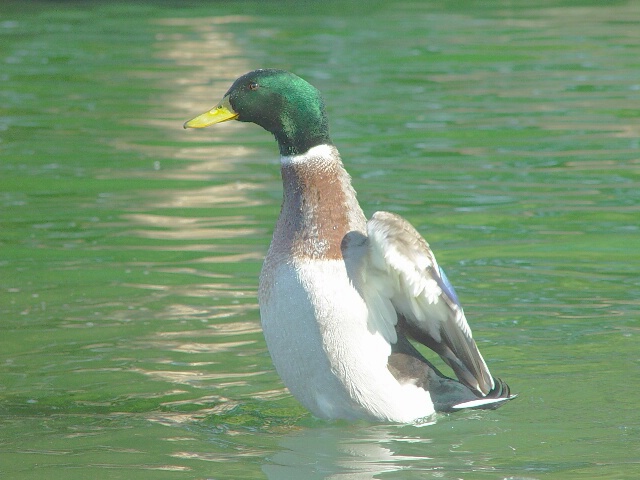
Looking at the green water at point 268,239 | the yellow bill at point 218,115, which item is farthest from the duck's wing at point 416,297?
the yellow bill at point 218,115

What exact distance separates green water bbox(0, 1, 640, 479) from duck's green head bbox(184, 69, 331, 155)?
4.65ft

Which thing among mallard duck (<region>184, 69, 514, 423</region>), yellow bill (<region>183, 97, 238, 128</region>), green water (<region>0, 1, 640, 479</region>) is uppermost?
yellow bill (<region>183, 97, 238, 128</region>)

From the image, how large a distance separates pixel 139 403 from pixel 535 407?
6.84ft

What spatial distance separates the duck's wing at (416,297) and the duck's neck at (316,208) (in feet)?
0.78

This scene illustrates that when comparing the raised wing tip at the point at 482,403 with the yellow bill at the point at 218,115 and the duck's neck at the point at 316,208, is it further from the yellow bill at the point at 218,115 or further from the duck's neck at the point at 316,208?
the yellow bill at the point at 218,115

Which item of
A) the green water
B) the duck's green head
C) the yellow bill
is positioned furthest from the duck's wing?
the yellow bill

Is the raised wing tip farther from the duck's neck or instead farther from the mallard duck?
the duck's neck

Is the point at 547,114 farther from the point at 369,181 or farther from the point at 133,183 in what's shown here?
the point at 133,183

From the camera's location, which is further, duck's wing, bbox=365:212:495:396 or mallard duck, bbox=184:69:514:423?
mallard duck, bbox=184:69:514:423

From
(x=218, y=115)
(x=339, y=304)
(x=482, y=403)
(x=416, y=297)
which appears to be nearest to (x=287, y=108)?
(x=218, y=115)

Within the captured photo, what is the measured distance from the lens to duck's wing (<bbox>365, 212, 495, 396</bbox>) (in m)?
5.59

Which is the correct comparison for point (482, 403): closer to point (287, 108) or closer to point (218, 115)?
point (287, 108)

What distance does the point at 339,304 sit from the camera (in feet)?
19.2

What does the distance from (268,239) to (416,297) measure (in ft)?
12.9
